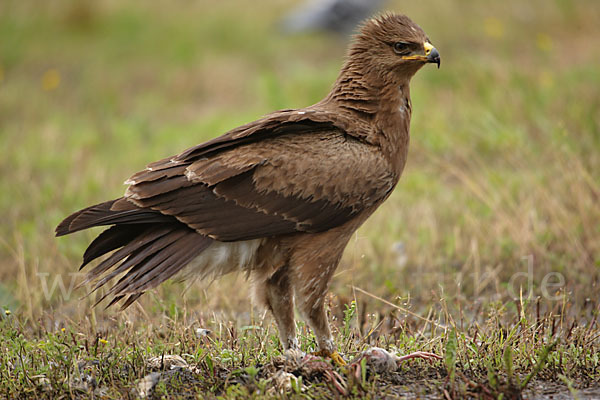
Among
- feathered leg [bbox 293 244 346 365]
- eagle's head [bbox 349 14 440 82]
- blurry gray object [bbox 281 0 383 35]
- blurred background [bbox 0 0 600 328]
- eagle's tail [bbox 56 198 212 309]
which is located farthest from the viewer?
blurry gray object [bbox 281 0 383 35]

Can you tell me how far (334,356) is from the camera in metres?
4.04

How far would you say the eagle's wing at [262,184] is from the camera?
401 cm

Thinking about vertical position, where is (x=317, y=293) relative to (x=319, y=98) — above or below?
below

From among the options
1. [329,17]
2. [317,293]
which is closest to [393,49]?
[317,293]

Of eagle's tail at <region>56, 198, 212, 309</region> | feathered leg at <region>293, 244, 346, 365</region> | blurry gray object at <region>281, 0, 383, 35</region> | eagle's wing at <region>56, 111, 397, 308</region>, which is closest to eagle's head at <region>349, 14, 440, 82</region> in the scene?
eagle's wing at <region>56, 111, 397, 308</region>

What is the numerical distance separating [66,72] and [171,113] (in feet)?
8.02

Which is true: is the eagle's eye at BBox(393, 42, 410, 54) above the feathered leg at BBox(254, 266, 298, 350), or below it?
above

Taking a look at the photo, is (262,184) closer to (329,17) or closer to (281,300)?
(281,300)

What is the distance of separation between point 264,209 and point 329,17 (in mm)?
10388

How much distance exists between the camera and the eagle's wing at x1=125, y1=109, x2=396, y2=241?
401cm

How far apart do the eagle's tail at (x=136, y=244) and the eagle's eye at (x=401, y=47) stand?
156 centimetres

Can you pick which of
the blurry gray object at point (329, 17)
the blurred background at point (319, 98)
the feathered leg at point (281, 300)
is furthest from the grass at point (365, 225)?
the blurry gray object at point (329, 17)

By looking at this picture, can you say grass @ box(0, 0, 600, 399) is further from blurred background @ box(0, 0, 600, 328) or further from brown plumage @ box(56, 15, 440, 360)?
brown plumage @ box(56, 15, 440, 360)

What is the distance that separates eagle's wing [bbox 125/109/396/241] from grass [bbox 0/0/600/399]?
0.61 m
